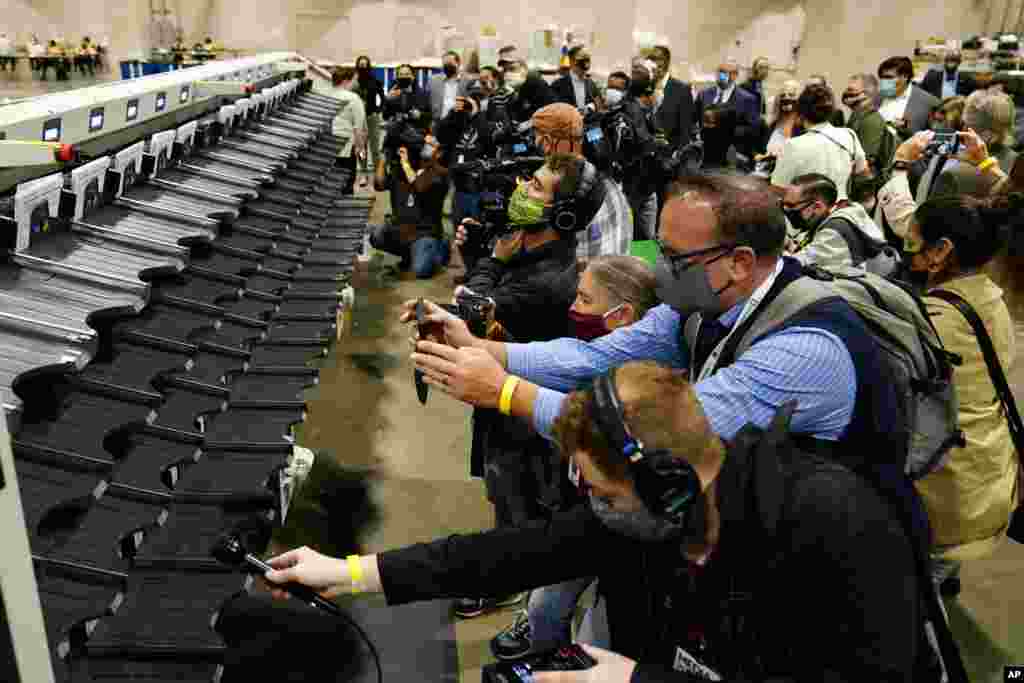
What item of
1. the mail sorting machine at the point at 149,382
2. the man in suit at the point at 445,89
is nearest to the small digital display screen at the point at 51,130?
the mail sorting machine at the point at 149,382

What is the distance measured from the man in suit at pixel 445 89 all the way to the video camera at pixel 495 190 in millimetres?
5145

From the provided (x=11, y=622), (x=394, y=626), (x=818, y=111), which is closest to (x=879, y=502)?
(x=11, y=622)

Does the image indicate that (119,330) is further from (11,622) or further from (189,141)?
(189,141)

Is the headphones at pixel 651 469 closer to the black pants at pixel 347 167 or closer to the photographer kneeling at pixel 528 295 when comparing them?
the photographer kneeling at pixel 528 295

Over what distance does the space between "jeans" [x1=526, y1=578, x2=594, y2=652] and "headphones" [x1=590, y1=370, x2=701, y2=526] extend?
4.35 ft

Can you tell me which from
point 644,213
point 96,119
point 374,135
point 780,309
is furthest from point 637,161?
point 374,135

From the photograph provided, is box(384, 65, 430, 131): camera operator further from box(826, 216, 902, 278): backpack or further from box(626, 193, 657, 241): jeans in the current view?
box(826, 216, 902, 278): backpack

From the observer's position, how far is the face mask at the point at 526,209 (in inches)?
124

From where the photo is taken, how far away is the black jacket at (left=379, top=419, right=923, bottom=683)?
1217 mm

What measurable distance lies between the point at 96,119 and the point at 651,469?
144 inches

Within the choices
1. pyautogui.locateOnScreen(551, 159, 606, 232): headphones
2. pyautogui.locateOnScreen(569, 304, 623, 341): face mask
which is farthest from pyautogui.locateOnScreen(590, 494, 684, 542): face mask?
→ pyautogui.locateOnScreen(551, 159, 606, 232): headphones

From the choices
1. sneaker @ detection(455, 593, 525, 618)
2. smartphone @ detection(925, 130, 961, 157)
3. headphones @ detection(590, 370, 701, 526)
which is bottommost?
sneaker @ detection(455, 593, 525, 618)

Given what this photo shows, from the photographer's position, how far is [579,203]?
316 centimetres

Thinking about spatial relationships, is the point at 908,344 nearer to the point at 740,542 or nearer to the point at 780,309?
the point at 780,309
